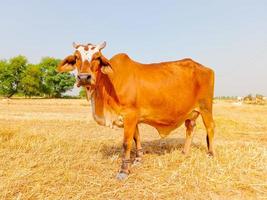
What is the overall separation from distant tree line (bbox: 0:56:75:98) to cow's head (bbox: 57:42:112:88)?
67083 millimetres

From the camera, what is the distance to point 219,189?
5219mm

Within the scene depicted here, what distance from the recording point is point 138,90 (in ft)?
20.0

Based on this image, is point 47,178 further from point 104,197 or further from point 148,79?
point 148,79

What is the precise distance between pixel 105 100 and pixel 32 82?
67.6 meters

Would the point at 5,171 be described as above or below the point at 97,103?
below

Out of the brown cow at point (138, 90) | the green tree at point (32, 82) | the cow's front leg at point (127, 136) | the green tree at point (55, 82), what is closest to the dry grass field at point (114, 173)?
the cow's front leg at point (127, 136)

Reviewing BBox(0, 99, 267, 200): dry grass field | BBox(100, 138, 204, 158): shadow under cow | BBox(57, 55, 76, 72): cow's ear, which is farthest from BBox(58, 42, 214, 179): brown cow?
BBox(100, 138, 204, 158): shadow under cow

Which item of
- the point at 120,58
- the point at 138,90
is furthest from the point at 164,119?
the point at 120,58

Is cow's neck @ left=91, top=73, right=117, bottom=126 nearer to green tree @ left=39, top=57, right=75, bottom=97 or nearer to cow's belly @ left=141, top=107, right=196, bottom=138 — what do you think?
cow's belly @ left=141, top=107, right=196, bottom=138

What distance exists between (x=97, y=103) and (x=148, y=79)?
3.63 feet

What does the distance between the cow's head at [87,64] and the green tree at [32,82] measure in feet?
221

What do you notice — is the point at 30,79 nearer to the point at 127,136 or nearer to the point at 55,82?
the point at 55,82

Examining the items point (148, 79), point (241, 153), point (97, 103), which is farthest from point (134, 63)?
point (241, 153)

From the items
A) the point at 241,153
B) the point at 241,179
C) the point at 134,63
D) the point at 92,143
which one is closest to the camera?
the point at 241,179
